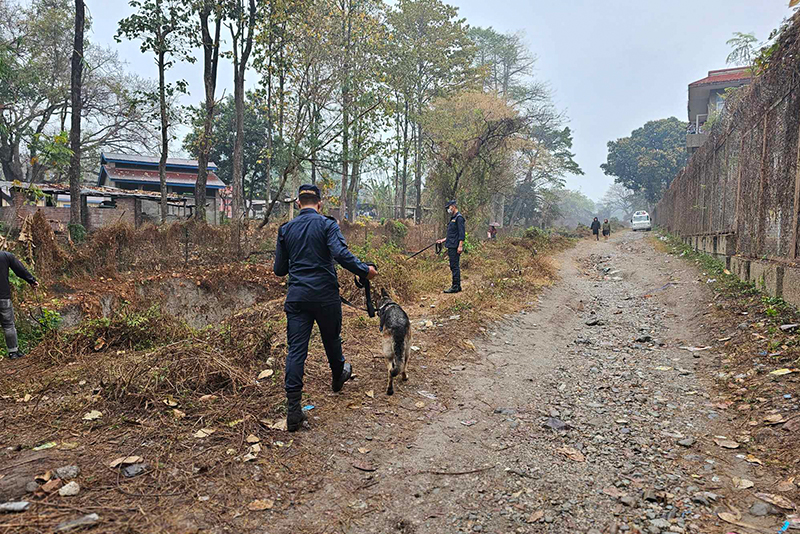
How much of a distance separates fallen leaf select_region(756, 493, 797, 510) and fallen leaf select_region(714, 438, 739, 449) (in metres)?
0.62

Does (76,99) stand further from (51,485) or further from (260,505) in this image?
(260,505)

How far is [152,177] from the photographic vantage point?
28.1 metres

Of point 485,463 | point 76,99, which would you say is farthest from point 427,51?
point 485,463

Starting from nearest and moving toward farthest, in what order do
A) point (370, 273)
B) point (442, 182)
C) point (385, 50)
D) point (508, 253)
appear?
point (370, 273)
point (508, 253)
point (442, 182)
point (385, 50)

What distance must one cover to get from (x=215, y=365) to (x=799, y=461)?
13.6 feet

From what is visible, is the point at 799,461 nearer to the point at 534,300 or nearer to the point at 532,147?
the point at 534,300

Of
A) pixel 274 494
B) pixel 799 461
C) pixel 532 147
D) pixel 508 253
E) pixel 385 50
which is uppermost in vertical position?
pixel 385 50

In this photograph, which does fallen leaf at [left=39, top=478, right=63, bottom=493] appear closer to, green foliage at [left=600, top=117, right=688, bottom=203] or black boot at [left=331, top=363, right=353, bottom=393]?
black boot at [left=331, top=363, right=353, bottom=393]

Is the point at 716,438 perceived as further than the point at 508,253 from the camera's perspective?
No

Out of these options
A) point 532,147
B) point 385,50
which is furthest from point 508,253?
point 532,147

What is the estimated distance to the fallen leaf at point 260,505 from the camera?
246 cm

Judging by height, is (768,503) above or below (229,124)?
below

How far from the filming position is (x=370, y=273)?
360 cm

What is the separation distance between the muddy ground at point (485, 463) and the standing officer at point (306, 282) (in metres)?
0.43
